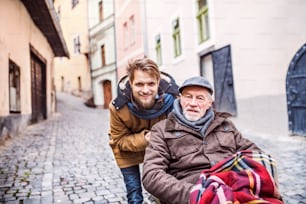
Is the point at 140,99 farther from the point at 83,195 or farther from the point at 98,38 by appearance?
the point at 98,38

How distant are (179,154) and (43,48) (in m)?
7.99

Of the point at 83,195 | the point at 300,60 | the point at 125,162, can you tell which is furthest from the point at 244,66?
the point at 125,162

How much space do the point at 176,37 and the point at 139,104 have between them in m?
6.43

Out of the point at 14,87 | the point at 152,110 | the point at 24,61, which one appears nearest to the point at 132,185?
the point at 152,110

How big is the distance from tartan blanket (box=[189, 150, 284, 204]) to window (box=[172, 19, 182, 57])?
6.37 metres

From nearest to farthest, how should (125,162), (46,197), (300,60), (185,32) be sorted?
(125,162)
(46,197)
(300,60)
(185,32)

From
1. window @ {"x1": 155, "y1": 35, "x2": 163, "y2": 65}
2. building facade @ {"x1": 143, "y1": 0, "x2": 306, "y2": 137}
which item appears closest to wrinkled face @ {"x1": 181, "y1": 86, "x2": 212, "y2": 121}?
building facade @ {"x1": 143, "y1": 0, "x2": 306, "y2": 137}

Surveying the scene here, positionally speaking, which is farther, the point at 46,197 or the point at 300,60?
the point at 300,60

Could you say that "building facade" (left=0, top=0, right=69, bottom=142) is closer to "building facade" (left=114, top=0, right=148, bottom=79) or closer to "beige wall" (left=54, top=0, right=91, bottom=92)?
"beige wall" (left=54, top=0, right=91, bottom=92)

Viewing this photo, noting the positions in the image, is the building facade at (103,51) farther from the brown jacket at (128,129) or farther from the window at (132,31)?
the brown jacket at (128,129)

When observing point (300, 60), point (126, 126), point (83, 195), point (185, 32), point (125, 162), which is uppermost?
point (185, 32)

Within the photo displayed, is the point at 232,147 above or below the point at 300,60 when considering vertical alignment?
below

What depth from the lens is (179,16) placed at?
23.6ft

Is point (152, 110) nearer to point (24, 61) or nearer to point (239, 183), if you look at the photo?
point (239, 183)
